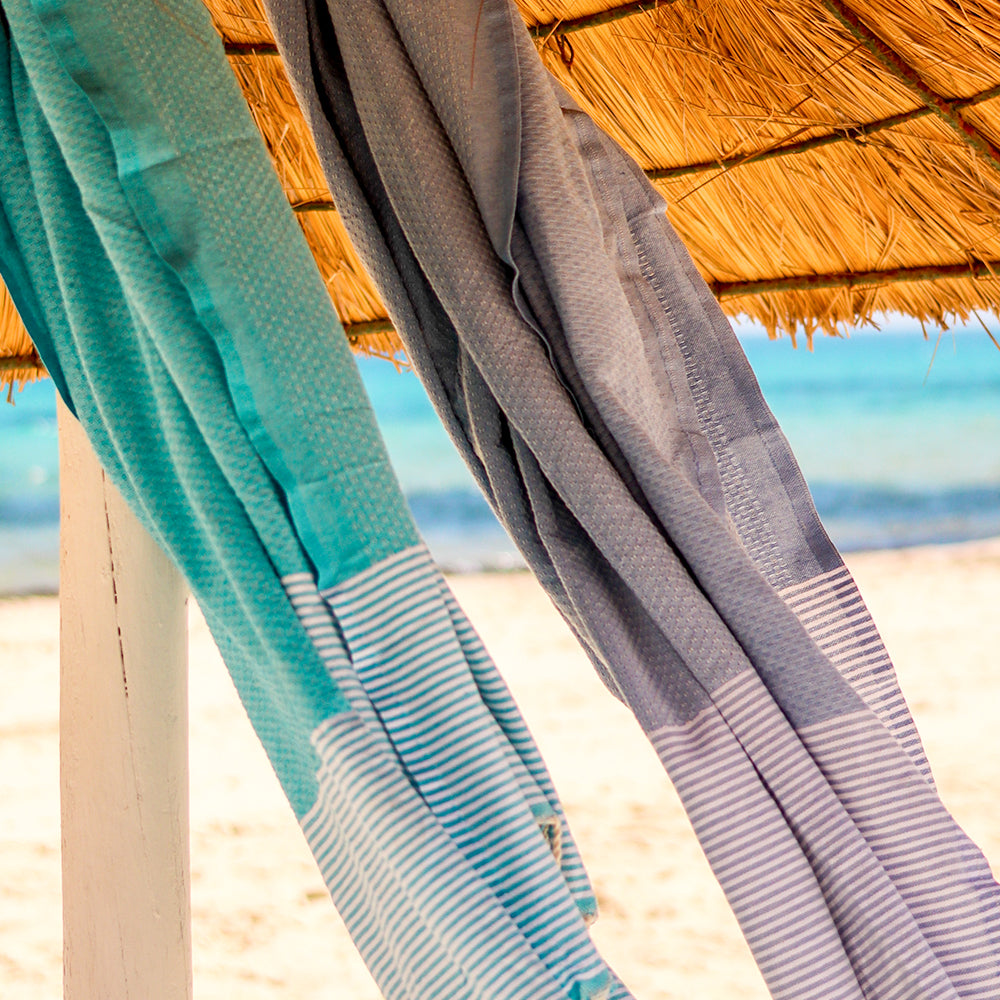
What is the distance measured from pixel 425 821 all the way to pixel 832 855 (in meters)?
0.27

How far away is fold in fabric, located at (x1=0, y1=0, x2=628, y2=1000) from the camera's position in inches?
20.4

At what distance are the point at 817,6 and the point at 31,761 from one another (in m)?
3.61

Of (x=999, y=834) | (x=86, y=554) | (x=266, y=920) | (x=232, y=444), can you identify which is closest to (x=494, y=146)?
(x=232, y=444)

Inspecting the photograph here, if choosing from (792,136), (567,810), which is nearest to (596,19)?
(792,136)

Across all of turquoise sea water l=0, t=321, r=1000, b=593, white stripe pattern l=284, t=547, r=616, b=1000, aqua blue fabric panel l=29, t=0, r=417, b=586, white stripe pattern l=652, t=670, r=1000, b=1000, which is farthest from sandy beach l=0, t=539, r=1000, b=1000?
aqua blue fabric panel l=29, t=0, r=417, b=586

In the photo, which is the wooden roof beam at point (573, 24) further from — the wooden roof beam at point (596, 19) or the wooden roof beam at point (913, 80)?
the wooden roof beam at point (913, 80)

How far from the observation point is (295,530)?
555 millimetres

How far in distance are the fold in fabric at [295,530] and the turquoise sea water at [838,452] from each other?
5.18 meters

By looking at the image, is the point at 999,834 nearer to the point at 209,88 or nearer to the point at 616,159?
the point at 616,159

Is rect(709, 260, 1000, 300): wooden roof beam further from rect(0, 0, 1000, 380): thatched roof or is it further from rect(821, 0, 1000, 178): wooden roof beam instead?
rect(821, 0, 1000, 178): wooden roof beam

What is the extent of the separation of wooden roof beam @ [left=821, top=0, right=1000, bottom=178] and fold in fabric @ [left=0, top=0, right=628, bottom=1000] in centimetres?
70

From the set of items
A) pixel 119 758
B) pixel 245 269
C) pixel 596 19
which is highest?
pixel 596 19

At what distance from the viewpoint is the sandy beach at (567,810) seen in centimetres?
246

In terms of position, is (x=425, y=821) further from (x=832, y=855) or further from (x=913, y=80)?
(x=913, y=80)
